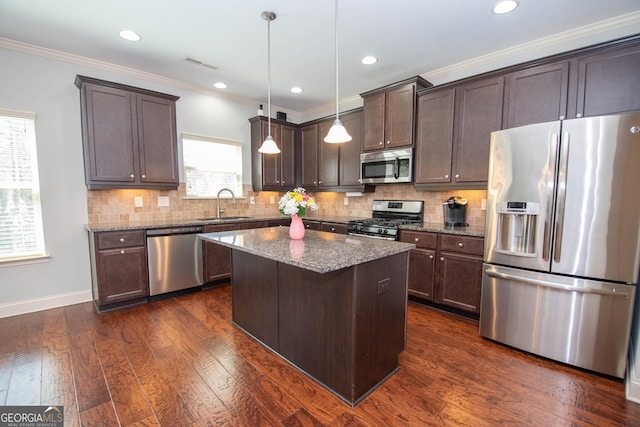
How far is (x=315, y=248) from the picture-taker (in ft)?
6.61

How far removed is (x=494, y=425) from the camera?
1.61m

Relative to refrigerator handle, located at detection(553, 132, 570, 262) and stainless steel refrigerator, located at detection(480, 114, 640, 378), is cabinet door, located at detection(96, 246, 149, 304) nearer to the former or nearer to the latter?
stainless steel refrigerator, located at detection(480, 114, 640, 378)

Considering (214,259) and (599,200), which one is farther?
(214,259)

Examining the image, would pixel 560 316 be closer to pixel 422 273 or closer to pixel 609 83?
pixel 422 273

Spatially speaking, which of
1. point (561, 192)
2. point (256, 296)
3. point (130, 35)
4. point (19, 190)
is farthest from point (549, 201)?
point (19, 190)

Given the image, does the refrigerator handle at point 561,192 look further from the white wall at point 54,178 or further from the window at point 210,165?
the white wall at point 54,178

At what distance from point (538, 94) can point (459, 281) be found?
76.6 inches

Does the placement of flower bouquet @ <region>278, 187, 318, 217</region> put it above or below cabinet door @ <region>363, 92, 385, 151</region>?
below

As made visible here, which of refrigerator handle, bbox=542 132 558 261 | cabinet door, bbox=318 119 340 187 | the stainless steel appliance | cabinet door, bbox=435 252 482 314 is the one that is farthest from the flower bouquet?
cabinet door, bbox=318 119 340 187

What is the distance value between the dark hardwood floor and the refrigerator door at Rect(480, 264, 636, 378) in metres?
0.12

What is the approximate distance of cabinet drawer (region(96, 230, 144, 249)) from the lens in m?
3.07

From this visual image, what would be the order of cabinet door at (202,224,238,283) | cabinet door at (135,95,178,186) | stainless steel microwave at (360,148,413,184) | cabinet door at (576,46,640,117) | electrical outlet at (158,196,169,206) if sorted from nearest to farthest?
cabinet door at (576,46,640,117), cabinet door at (135,95,178,186), stainless steel microwave at (360,148,413,184), cabinet door at (202,224,238,283), electrical outlet at (158,196,169,206)

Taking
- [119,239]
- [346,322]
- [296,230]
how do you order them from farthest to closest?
[119,239] < [296,230] < [346,322]

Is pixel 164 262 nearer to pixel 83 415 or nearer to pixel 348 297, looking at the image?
pixel 83 415
